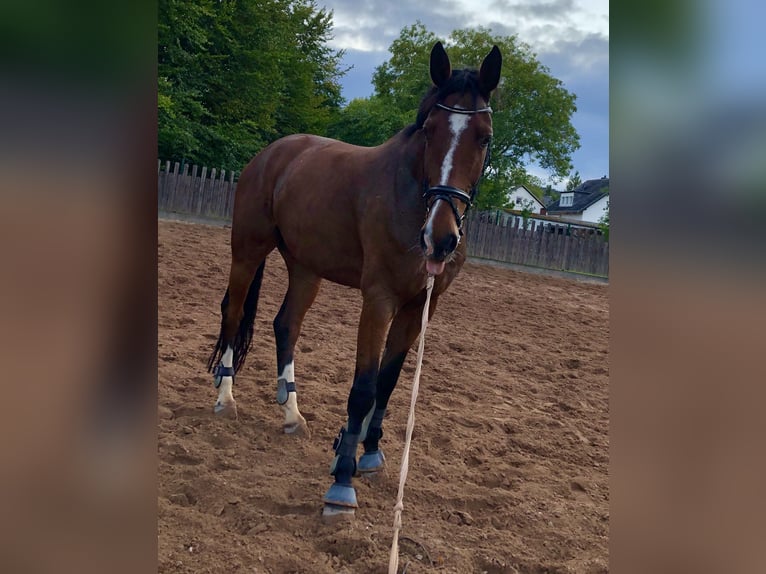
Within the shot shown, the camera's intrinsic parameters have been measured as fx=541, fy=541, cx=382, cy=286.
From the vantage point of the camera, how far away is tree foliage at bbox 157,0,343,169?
664 inches

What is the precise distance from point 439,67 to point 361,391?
5.70 feet

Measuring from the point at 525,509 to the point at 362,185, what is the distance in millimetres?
2035

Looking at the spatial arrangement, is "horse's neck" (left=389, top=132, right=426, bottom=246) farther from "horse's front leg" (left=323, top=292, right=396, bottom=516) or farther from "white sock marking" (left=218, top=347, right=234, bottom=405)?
"white sock marking" (left=218, top=347, right=234, bottom=405)

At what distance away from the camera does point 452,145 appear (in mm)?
2504

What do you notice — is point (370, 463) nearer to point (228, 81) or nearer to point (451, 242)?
point (451, 242)

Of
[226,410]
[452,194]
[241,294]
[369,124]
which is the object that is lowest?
[226,410]

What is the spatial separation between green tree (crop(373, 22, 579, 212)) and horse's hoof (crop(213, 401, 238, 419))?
19.9 metres

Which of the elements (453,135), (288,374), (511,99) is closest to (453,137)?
(453,135)

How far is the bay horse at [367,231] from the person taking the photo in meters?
2.53
